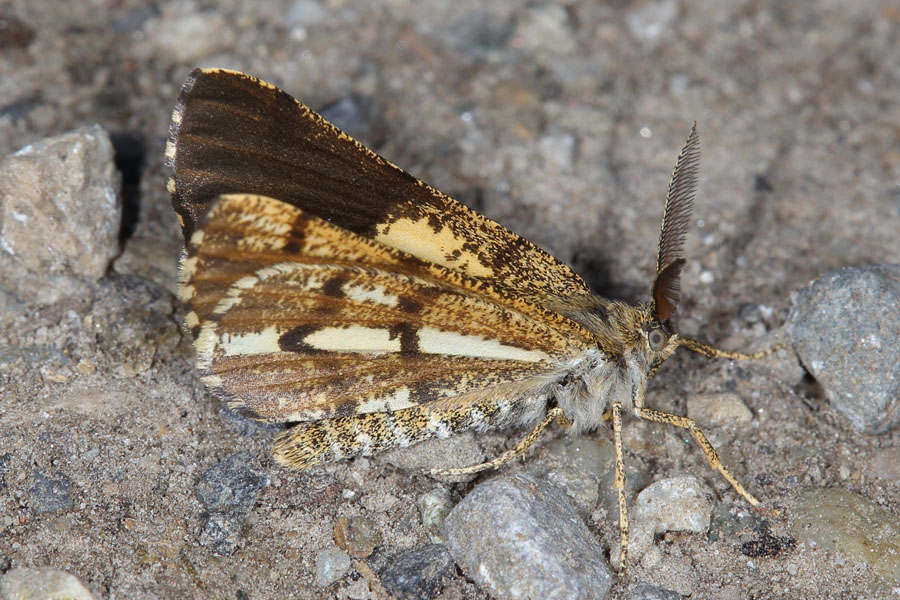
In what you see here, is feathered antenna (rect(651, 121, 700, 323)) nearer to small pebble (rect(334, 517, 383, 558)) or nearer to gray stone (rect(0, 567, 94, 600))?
small pebble (rect(334, 517, 383, 558))

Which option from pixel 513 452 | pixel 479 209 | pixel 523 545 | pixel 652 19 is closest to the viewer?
pixel 523 545

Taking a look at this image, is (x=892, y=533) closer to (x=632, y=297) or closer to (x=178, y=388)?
(x=632, y=297)

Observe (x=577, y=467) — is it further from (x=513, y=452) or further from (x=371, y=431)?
(x=371, y=431)

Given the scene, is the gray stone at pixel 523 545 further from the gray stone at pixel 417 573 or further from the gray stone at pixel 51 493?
the gray stone at pixel 51 493

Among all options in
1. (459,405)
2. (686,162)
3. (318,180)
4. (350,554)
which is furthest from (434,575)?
(686,162)

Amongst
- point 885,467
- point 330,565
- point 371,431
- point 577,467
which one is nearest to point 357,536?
point 330,565
